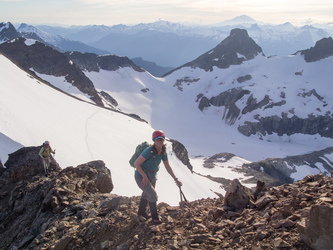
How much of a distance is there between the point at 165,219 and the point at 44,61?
99.7 metres

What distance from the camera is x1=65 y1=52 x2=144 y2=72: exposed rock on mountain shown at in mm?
151875

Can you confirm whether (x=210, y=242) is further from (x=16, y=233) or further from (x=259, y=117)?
(x=259, y=117)

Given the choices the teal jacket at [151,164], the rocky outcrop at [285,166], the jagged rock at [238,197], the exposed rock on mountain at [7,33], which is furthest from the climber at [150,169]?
the exposed rock on mountain at [7,33]

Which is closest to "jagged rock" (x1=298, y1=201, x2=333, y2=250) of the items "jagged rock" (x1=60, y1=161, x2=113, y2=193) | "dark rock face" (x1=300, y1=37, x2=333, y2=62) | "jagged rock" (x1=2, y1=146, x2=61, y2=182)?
"jagged rock" (x1=60, y1=161, x2=113, y2=193)

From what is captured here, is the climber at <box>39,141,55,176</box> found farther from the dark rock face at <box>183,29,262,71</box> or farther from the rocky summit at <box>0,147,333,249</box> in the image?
the dark rock face at <box>183,29,262,71</box>

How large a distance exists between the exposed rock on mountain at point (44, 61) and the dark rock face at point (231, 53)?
349ft

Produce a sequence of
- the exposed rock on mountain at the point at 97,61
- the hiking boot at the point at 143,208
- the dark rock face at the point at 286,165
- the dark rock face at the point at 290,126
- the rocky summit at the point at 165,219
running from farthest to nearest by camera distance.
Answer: the exposed rock on mountain at the point at 97,61, the dark rock face at the point at 290,126, the dark rock face at the point at 286,165, the hiking boot at the point at 143,208, the rocky summit at the point at 165,219

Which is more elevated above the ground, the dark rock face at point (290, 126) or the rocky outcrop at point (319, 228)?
the rocky outcrop at point (319, 228)

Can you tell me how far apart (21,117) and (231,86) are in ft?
483

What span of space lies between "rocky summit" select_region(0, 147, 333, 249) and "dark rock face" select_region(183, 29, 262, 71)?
174m

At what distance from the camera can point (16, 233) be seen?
9.16 metres

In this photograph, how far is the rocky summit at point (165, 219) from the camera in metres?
5.71

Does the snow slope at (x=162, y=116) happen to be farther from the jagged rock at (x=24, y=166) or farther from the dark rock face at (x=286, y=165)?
the dark rock face at (x=286, y=165)

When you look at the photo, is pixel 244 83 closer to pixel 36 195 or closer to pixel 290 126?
pixel 290 126
